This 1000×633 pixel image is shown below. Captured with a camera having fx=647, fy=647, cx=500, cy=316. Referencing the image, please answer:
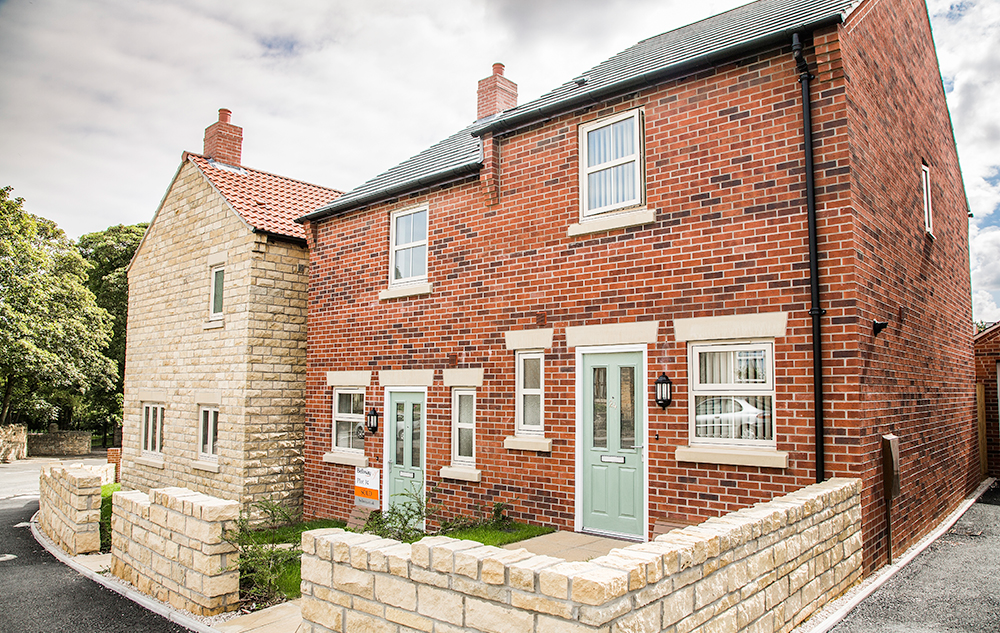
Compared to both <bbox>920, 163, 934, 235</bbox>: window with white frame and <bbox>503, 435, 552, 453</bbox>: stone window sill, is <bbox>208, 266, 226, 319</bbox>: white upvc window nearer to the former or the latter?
<bbox>503, 435, 552, 453</bbox>: stone window sill

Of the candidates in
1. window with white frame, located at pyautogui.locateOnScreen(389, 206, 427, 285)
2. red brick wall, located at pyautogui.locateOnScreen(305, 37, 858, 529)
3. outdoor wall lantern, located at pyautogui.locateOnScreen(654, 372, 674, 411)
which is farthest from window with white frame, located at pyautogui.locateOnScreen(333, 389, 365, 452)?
outdoor wall lantern, located at pyautogui.locateOnScreen(654, 372, 674, 411)

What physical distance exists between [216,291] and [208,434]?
3207mm

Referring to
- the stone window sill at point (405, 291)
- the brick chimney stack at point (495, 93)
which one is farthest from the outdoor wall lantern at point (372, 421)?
the brick chimney stack at point (495, 93)

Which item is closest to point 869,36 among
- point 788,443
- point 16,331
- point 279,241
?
point 788,443

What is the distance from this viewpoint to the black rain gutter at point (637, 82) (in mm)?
7184

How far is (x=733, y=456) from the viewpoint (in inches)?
290

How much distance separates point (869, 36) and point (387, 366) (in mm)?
8966

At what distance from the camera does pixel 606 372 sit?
876 centimetres

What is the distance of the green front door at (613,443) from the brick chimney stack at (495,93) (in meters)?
8.65

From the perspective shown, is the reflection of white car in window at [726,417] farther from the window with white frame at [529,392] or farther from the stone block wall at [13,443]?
the stone block wall at [13,443]

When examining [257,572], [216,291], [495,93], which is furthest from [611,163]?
[216,291]

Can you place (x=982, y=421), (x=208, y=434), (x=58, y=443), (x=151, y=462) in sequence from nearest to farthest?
(x=208, y=434), (x=982, y=421), (x=151, y=462), (x=58, y=443)

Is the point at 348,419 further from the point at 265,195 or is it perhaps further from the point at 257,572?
the point at 265,195

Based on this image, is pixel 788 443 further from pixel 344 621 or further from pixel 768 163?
pixel 344 621
